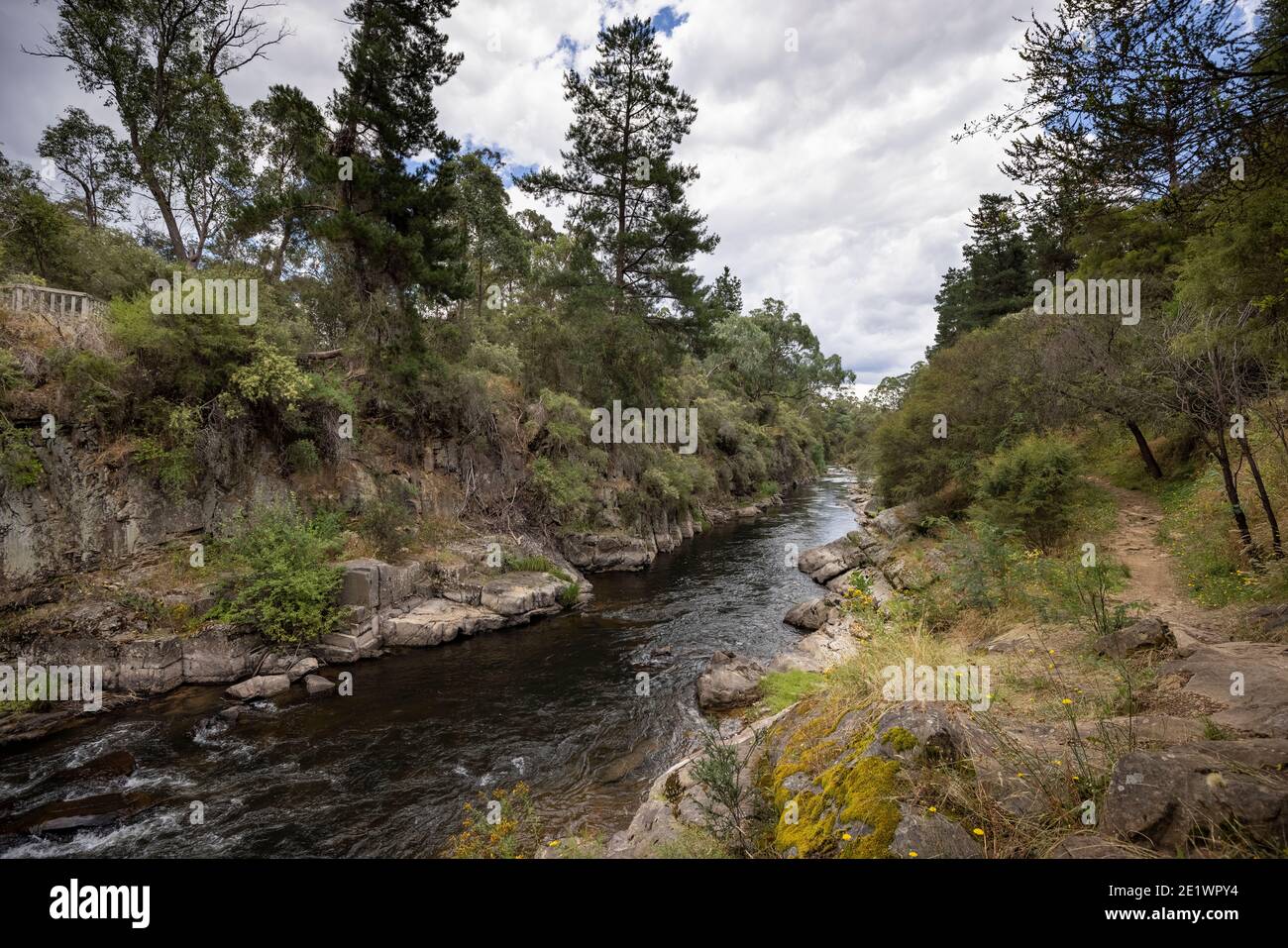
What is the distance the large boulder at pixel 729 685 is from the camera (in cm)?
927

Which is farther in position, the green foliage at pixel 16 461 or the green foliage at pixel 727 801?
the green foliage at pixel 16 461

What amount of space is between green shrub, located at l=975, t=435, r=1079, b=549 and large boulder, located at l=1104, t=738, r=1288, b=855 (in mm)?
11030

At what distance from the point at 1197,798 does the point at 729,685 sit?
7.60m

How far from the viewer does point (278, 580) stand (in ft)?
35.1

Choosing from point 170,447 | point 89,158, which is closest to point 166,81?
point 89,158

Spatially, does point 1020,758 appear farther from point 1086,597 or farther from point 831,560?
point 831,560

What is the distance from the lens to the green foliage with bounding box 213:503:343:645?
414 inches

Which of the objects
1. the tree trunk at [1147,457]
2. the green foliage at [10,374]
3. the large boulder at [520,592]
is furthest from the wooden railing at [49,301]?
the tree trunk at [1147,457]

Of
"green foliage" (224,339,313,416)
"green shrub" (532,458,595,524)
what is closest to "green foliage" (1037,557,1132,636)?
"green shrub" (532,458,595,524)

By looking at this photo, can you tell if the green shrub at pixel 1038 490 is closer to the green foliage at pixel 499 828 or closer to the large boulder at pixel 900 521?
the large boulder at pixel 900 521

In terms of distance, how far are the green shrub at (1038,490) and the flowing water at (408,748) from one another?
6485mm

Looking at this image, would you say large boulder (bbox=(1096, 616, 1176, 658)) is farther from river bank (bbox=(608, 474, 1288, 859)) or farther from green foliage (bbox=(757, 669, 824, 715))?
green foliage (bbox=(757, 669, 824, 715))
